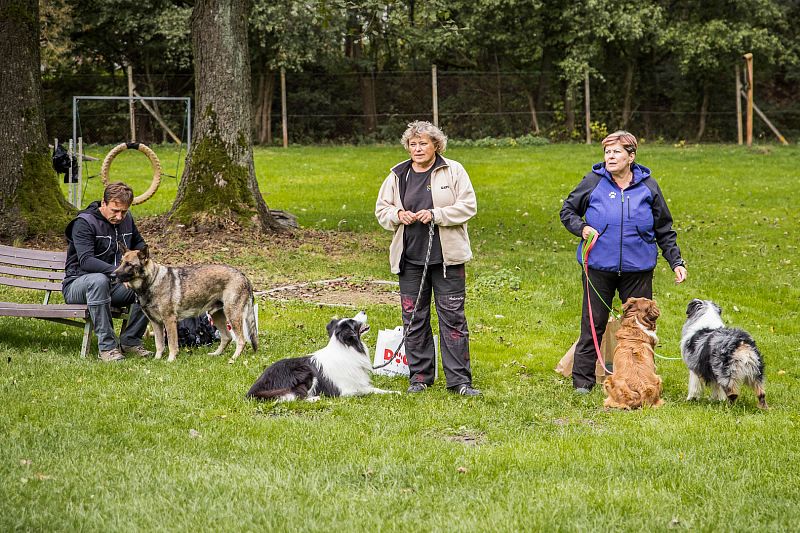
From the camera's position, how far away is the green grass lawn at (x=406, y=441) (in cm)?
446

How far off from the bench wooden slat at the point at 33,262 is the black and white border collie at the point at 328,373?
3.16 metres

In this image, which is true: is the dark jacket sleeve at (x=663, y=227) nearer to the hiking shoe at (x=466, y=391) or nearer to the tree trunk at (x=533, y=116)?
the hiking shoe at (x=466, y=391)

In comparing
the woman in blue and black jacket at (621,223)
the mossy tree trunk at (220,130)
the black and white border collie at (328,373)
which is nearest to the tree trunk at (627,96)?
the mossy tree trunk at (220,130)

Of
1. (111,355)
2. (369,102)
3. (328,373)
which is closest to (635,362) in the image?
(328,373)

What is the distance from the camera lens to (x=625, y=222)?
22.0 feet

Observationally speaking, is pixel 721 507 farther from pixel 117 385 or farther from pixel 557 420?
pixel 117 385

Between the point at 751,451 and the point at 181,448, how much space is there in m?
3.44

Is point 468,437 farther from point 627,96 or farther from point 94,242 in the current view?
point 627,96

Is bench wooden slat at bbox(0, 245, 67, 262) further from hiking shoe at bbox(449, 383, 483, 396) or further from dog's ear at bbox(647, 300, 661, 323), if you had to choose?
dog's ear at bbox(647, 300, 661, 323)

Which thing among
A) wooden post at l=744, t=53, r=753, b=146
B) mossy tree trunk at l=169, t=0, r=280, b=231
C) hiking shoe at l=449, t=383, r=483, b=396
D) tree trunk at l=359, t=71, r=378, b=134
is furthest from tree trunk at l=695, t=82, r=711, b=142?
hiking shoe at l=449, t=383, r=483, b=396

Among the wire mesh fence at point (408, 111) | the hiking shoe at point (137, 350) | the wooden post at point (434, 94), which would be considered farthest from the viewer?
the wire mesh fence at point (408, 111)

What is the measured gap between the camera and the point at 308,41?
26703mm

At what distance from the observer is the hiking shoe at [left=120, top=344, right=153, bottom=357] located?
8.20m

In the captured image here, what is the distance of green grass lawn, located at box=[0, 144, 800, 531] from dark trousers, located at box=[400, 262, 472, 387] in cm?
28
